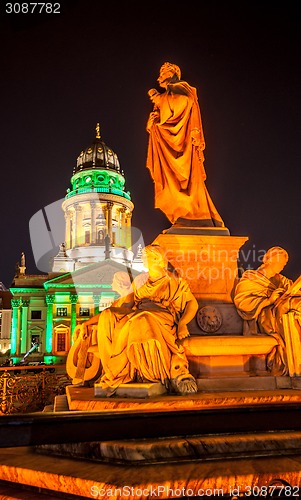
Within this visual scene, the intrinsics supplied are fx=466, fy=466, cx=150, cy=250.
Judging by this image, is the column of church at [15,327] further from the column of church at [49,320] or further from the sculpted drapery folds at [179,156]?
the sculpted drapery folds at [179,156]

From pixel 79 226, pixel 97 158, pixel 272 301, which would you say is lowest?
pixel 272 301

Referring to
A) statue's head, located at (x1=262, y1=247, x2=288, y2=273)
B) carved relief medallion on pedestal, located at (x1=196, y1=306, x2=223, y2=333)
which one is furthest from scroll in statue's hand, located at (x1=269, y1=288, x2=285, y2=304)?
carved relief medallion on pedestal, located at (x1=196, y1=306, x2=223, y2=333)

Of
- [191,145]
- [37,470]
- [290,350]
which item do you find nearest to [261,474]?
[37,470]

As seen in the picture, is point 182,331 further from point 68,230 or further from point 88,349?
point 68,230

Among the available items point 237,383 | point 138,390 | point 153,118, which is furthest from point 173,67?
point 138,390

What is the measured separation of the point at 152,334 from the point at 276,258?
83.0 inches

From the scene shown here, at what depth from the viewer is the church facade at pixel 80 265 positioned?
6581 centimetres

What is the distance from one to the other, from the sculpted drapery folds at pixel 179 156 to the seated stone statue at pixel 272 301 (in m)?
1.13

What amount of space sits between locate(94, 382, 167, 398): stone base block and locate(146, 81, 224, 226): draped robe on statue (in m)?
2.79

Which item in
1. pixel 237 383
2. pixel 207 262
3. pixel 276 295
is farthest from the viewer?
pixel 207 262

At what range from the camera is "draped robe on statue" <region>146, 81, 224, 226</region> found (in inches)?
276

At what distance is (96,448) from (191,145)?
4.83 m

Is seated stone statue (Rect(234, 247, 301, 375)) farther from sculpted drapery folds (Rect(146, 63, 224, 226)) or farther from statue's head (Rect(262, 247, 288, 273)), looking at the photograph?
sculpted drapery folds (Rect(146, 63, 224, 226))

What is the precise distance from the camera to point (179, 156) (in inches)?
279
